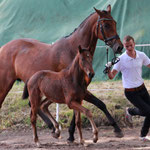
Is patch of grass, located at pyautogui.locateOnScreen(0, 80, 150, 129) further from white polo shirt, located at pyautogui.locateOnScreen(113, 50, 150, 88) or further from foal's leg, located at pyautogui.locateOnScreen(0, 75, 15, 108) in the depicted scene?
white polo shirt, located at pyautogui.locateOnScreen(113, 50, 150, 88)

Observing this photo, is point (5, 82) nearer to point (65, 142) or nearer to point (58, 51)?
point (58, 51)

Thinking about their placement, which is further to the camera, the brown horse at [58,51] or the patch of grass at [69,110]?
the patch of grass at [69,110]

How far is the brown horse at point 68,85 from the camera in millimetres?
5520

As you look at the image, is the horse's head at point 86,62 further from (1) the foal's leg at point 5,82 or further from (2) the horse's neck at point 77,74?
(1) the foal's leg at point 5,82

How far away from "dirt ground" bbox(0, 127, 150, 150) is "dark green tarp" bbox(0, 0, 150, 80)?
10.6 ft

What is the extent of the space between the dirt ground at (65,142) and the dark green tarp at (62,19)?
3.23 meters

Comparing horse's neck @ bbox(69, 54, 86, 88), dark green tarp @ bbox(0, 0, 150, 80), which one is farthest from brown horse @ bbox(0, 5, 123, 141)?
dark green tarp @ bbox(0, 0, 150, 80)

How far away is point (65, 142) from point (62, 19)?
583 cm

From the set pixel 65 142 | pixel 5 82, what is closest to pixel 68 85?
pixel 65 142

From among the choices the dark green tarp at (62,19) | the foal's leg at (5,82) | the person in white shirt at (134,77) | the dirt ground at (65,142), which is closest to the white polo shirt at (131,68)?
the person in white shirt at (134,77)

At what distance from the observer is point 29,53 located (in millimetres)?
6988

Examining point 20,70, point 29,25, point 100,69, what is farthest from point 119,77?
point 20,70

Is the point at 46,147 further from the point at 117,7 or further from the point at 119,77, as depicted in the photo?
the point at 117,7

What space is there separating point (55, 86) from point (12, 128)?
2665mm
